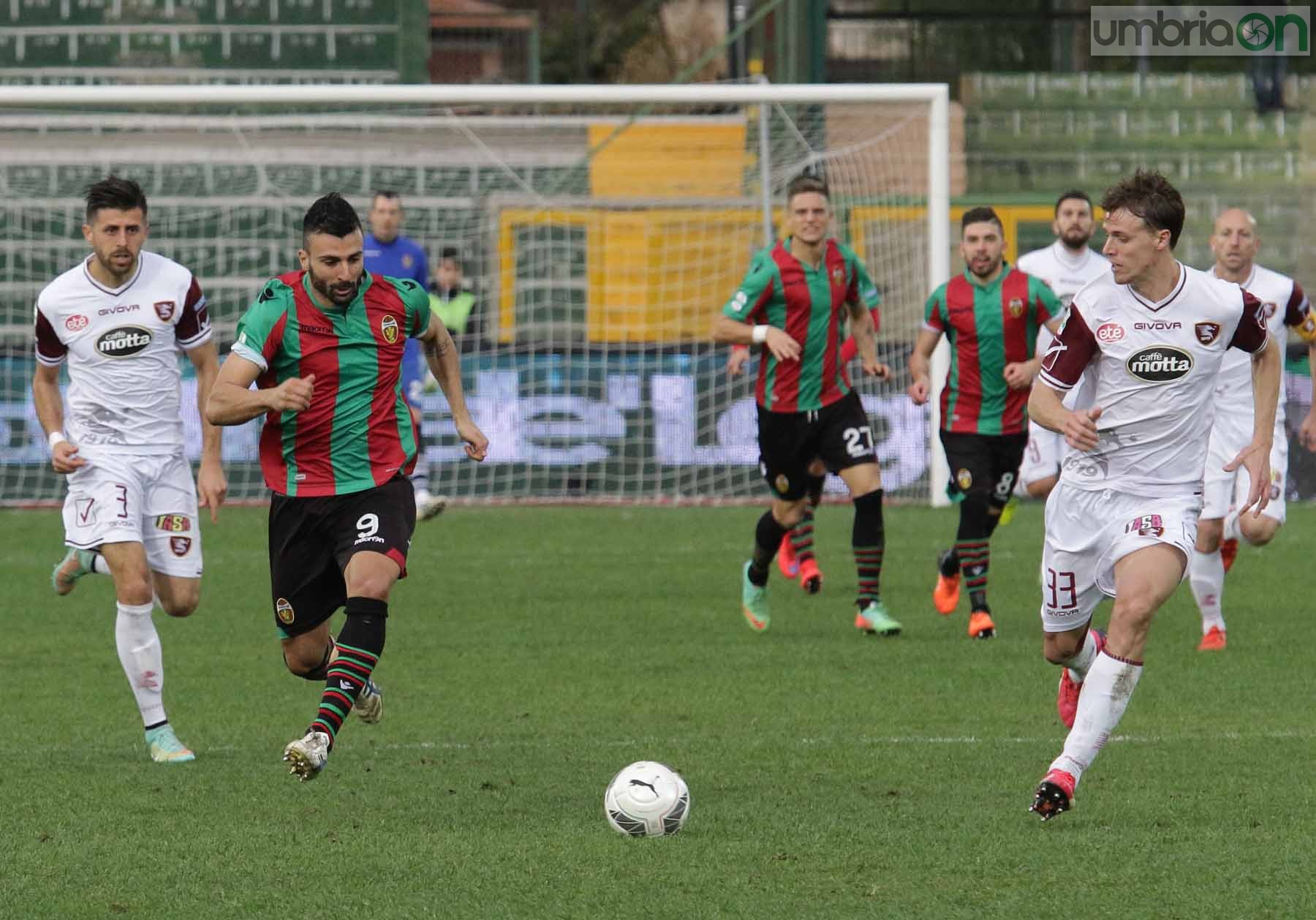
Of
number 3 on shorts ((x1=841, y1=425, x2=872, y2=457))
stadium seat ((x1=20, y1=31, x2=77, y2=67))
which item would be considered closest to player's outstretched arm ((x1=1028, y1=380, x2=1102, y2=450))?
A: number 3 on shorts ((x1=841, y1=425, x2=872, y2=457))

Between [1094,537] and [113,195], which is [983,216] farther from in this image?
[113,195]

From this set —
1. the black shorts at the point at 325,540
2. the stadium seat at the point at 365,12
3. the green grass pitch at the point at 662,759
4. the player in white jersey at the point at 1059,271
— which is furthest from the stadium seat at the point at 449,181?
the black shorts at the point at 325,540

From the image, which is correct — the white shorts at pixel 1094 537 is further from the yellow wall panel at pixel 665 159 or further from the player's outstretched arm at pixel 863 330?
the yellow wall panel at pixel 665 159

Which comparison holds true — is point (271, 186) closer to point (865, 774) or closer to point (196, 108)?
point (196, 108)

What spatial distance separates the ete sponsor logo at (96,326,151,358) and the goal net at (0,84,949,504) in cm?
672

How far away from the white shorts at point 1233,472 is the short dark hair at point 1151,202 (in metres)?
3.80

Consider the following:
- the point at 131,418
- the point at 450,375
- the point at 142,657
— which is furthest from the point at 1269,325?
the point at 142,657

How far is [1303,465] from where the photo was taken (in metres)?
17.0

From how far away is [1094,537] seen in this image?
21.8 feet

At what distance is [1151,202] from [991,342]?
4.49 m

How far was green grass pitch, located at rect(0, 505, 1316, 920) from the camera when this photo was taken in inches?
214

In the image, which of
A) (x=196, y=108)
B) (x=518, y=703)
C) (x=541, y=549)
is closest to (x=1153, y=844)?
(x=518, y=703)

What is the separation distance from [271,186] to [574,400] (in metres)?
4.27

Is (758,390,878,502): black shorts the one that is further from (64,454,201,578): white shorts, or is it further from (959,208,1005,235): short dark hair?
(64,454,201,578): white shorts
